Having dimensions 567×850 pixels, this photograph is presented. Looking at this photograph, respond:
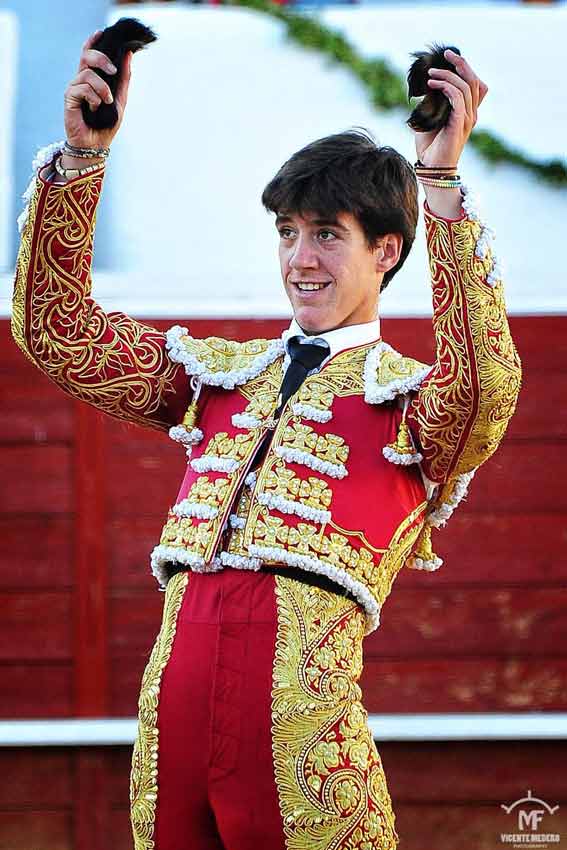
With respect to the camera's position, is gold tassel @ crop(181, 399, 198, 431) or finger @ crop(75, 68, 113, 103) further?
gold tassel @ crop(181, 399, 198, 431)

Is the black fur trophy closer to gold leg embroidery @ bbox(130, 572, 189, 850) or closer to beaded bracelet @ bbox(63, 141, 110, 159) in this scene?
beaded bracelet @ bbox(63, 141, 110, 159)

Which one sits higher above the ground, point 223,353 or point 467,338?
point 223,353

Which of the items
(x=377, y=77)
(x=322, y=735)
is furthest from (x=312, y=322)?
(x=377, y=77)

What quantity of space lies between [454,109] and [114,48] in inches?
18.0

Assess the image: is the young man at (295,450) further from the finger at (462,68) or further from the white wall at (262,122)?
the white wall at (262,122)

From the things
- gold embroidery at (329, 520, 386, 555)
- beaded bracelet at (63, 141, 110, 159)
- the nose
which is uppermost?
beaded bracelet at (63, 141, 110, 159)

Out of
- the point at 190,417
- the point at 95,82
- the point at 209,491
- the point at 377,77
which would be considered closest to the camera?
the point at 95,82

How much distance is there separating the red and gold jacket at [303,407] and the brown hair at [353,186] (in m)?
0.19

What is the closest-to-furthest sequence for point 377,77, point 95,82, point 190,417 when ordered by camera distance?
point 95,82
point 190,417
point 377,77

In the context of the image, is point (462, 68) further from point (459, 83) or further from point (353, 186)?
point (353, 186)

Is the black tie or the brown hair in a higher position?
the brown hair

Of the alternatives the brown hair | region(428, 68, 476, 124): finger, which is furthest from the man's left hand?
the brown hair

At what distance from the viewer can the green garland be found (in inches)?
178

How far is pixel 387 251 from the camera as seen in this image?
2.25 m
